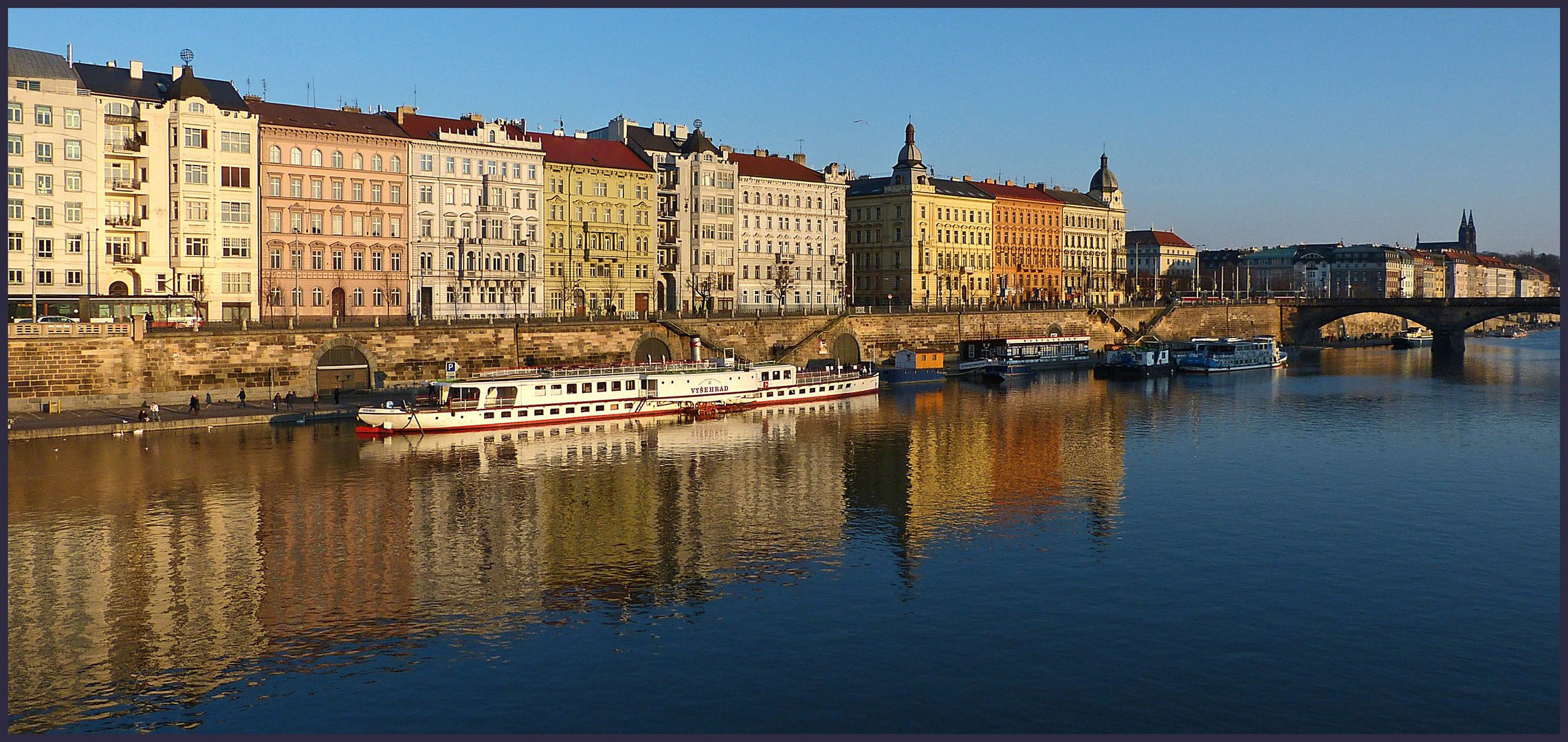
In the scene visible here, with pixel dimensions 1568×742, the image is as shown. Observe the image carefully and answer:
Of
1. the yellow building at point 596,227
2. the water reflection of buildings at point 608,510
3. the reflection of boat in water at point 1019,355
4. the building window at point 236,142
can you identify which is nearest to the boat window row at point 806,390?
the water reflection of buildings at point 608,510

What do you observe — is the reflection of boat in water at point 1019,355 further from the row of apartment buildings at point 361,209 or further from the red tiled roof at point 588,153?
the red tiled roof at point 588,153

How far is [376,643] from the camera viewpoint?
30359mm

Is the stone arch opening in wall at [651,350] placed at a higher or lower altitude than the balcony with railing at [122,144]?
lower

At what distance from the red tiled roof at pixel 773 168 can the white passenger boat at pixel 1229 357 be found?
3963 cm

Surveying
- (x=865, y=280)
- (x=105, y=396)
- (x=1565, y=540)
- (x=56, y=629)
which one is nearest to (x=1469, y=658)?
(x=1565, y=540)

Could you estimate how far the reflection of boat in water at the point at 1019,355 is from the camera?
11288cm

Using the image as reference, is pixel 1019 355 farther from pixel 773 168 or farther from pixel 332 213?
pixel 332 213

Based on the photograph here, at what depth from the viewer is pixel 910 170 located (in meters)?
142

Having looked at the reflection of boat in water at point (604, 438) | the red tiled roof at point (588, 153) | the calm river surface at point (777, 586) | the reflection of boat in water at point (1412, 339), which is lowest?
the calm river surface at point (777, 586)

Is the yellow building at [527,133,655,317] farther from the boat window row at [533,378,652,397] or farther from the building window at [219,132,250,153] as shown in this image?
the boat window row at [533,378,652,397]

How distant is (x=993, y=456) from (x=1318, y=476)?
13950mm

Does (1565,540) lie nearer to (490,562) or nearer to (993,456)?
(993,456)

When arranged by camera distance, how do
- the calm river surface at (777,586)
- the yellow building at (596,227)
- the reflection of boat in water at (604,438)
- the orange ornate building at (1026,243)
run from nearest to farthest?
the calm river surface at (777,586)
the reflection of boat in water at (604,438)
the yellow building at (596,227)
the orange ornate building at (1026,243)

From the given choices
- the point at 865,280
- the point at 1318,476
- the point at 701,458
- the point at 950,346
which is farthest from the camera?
the point at 865,280
